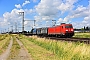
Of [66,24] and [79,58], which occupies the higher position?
[66,24]

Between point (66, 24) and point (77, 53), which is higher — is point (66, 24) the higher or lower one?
the higher one

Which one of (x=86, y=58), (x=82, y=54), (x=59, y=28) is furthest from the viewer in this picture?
(x=59, y=28)

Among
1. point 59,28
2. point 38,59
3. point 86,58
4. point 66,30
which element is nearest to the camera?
point 86,58

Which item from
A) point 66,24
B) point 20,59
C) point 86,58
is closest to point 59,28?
point 66,24

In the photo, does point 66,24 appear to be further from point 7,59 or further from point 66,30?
point 7,59

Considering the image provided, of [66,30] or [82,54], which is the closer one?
[82,54]

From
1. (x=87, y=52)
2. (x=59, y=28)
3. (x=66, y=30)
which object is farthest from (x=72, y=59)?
(x=59, y=28)

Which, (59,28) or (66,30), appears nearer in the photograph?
(66,30)

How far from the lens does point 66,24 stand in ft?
168

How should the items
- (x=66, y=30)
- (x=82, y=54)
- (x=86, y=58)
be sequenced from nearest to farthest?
(x=86, y=58), (x=82, y=54), (x=66, y=30)

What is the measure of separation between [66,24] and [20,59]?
116 ft

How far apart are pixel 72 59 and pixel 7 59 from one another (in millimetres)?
5499

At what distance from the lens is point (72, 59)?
13680 millimetres

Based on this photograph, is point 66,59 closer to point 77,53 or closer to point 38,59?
point 77,53
